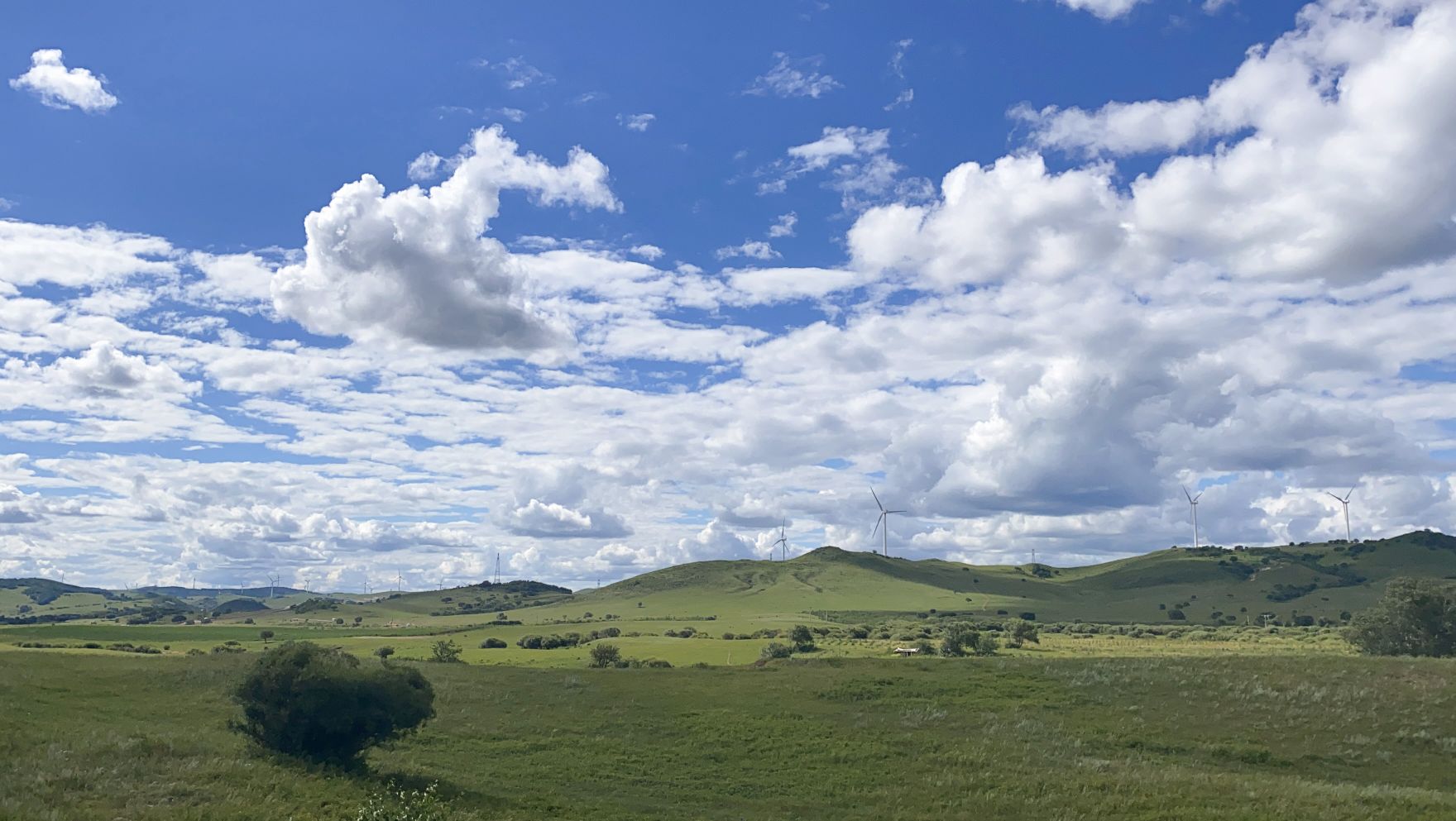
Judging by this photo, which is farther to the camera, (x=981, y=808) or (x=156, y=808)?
(x=981, y=808)

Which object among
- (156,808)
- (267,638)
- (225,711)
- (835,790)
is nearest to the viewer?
(156,808)

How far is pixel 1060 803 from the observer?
4200cm

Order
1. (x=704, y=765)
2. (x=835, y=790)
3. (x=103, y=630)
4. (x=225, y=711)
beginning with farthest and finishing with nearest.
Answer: (x=103, y=630), (x=225, y=711), (x=704, y=765), (x=835, y=790)

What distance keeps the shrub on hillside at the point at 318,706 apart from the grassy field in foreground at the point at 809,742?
67.9 inches

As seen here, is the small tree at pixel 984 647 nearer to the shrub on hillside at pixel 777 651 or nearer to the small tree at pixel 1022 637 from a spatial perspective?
the small tree at pixel 1022 637

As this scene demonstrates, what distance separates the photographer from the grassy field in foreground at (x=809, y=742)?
3806 cm

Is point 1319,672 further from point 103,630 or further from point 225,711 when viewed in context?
point 103,630

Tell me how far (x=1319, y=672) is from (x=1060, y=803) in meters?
38.2

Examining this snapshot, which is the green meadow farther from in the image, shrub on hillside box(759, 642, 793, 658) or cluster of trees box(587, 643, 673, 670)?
shrub on hillside box(759, 642, 793, 658)

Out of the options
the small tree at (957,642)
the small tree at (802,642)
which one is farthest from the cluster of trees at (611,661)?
the small tree at (957,642)

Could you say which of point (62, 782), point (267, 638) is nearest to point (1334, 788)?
point (62, 782)

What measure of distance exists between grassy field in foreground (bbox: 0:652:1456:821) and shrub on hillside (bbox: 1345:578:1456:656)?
35.6 m

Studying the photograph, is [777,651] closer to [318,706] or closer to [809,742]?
[809,742]

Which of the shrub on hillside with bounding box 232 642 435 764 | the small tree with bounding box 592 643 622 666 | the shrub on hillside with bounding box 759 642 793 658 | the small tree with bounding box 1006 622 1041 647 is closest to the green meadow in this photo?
the shrub on hillside with bounding box 232 642 435 764
